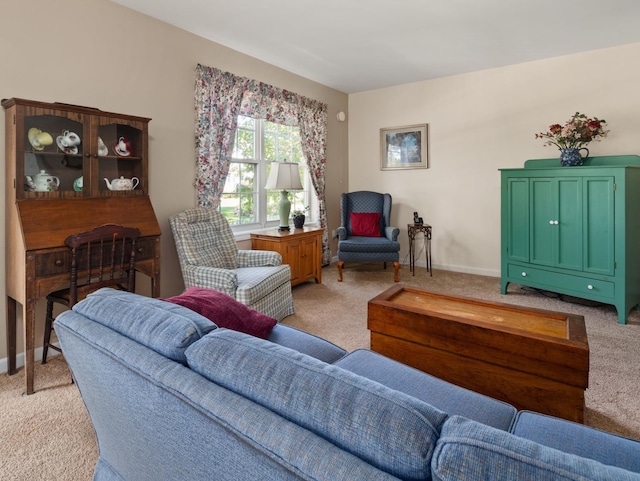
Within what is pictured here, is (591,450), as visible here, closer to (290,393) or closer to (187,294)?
(290,393)

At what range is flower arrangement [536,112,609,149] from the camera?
389cm

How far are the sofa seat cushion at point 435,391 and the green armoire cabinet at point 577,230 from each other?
279 centimetres

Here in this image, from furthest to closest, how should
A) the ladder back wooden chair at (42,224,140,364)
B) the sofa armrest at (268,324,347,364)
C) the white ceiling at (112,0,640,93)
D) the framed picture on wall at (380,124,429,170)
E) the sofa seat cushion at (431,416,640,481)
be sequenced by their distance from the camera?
1. the framed picture on wall at (380,124,429,170)
2. the white ceiling at (112,0,640,93)
3. the ladder back wooden chair at (42,224,140,364)
4. the sofa armrest at (268,324,347,364)
5. the sofa seat cushion at (431,416,640,481)

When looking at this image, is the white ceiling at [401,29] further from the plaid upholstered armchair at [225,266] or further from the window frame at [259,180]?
the plaid upholstered armchair at [225,266]

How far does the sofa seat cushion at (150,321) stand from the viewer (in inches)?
39.6

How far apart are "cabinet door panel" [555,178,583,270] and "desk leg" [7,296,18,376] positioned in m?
4.50

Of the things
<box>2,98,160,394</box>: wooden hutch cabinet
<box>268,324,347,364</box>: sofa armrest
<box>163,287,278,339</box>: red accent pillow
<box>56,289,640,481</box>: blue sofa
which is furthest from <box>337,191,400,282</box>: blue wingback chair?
<box>56,289,640,481</box>: blue sofa

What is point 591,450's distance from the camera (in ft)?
3.72

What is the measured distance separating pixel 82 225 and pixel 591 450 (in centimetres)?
274

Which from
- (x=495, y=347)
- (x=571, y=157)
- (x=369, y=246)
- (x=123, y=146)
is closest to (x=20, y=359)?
(x=123, y=146)

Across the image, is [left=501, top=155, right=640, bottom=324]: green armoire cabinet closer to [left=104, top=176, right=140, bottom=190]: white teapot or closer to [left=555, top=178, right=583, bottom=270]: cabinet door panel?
[left=555, top=178, right=583, bottom=270]: cabinet door panel

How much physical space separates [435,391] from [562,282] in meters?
3.03

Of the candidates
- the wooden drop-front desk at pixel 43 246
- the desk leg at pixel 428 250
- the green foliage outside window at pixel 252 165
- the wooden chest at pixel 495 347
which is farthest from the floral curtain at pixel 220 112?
the desk leg at pixel 428 250

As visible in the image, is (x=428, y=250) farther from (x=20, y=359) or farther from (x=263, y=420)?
(x=263, y=420)
